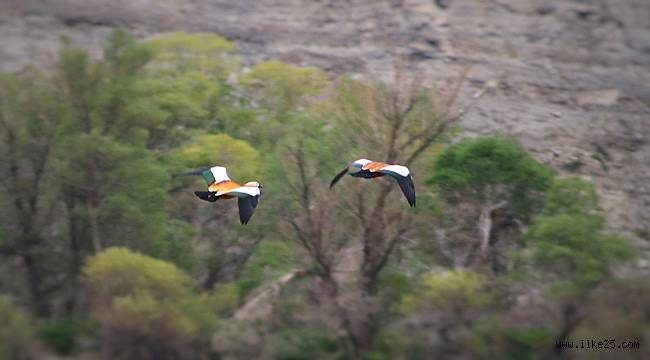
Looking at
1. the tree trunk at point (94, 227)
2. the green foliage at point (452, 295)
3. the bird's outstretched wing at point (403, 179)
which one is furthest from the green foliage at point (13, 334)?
the bird's outstretched wing at point (403, 179)

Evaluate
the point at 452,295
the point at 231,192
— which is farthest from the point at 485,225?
the point at 231,192

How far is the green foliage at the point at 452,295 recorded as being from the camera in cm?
3042

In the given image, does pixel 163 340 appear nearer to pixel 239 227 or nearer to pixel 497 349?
pixel 239 227

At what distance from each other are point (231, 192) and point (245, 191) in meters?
0.48

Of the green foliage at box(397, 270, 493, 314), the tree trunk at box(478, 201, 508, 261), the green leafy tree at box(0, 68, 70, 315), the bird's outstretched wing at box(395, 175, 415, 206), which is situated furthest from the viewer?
the green leafy tree at box(0, 68, 70, 315)

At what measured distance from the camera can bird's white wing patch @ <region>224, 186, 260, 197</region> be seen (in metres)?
23.0

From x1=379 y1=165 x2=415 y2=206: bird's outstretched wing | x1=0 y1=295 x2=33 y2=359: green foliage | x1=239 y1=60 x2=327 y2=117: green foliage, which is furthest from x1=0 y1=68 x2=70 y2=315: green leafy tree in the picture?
x1=379 y1=165 x2=415 y2=206: bird's outstretched wing

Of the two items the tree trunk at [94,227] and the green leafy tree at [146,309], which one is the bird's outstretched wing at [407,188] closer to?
the green leafy tree at [146,309]

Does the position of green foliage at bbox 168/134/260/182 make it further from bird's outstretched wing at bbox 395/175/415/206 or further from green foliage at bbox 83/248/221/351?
bird's outstretched wing at bbox 395/175/415/206

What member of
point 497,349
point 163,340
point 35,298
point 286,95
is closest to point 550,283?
point 497,349

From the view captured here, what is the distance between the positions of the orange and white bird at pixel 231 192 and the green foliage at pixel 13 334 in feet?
24.7

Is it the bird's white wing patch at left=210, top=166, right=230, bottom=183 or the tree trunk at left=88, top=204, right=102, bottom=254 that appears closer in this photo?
the bird's white wing patch at left=210, top=166, right=230, bottom=183

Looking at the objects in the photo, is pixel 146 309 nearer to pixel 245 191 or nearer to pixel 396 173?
pixel 245 191

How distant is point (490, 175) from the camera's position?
3472 cm
